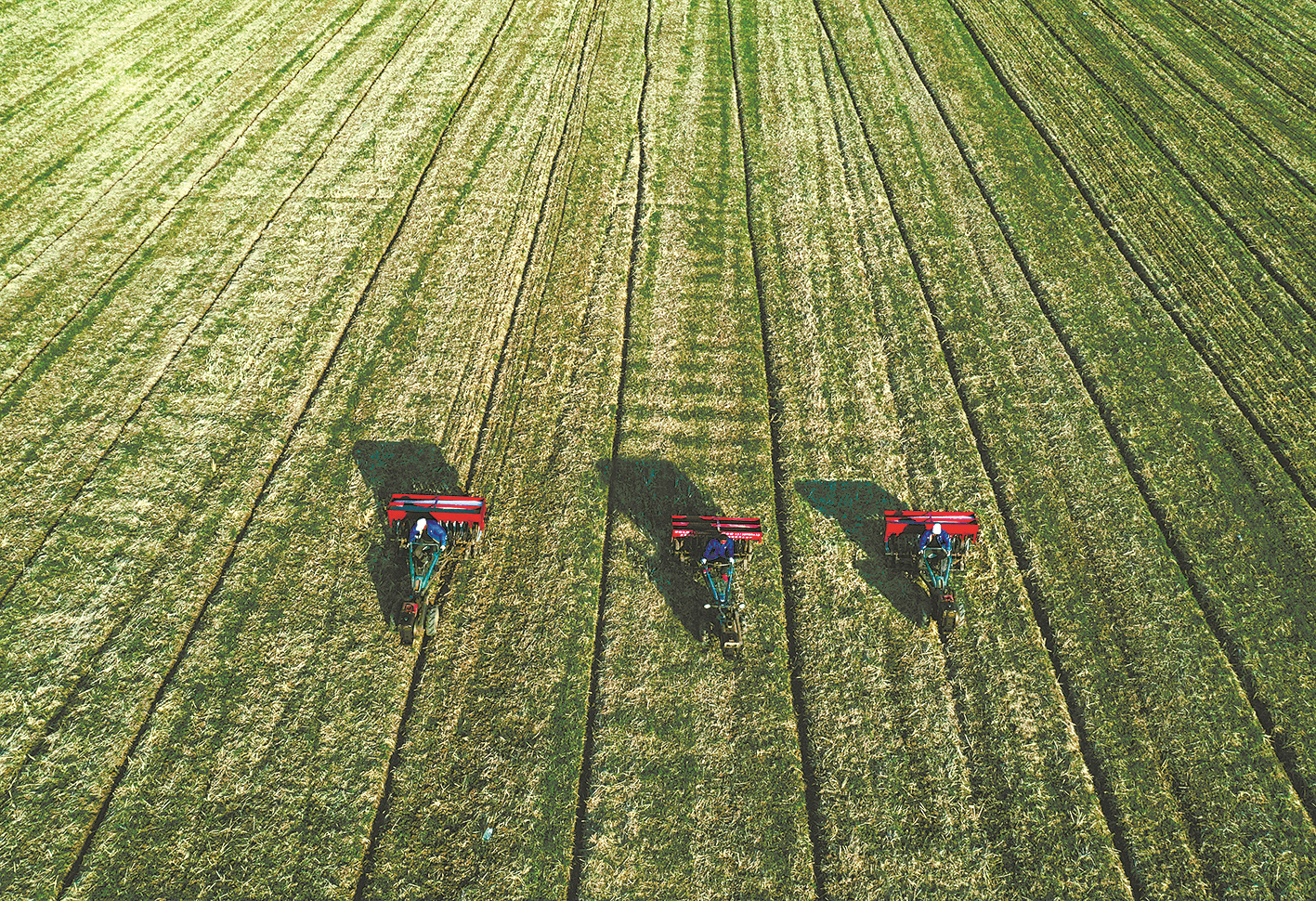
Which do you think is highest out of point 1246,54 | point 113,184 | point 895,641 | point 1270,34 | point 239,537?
point 1270,34

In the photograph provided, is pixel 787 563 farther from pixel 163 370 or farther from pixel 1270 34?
pixel 1270 34

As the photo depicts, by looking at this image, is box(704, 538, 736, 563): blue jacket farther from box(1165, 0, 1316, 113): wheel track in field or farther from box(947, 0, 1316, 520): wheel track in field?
box(1165, 0, 1316, 113): wheel track in field

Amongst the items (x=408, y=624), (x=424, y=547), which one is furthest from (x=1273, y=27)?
(x=408, y=624)

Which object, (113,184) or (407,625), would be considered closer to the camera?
(407,625)

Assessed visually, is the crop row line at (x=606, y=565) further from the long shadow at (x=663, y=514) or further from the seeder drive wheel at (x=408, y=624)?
the seeder drive wheel at (x=408, y=624)

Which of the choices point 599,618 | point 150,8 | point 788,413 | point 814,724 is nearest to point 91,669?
point 599,618

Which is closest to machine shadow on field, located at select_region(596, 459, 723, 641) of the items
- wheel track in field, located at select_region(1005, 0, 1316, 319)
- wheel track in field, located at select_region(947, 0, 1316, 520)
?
wheel track in field, located at select_region(947, 0, 1316, 520)
